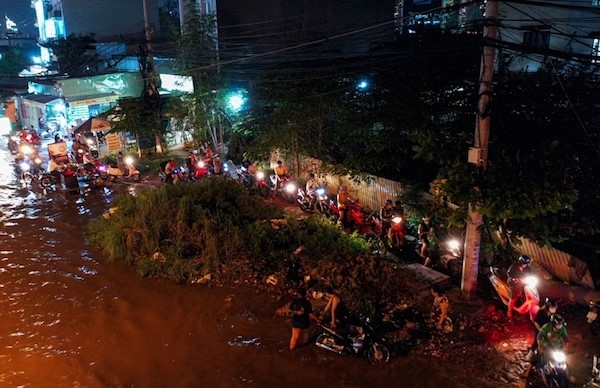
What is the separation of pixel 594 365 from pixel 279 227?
318 inches

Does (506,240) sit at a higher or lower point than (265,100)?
lower

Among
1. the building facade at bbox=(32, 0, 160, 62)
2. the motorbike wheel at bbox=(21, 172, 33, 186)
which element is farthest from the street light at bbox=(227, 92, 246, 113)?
the building facade at bbox=(32, 0, 160, 62)

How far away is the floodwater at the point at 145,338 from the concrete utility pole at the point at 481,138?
8.55 feet

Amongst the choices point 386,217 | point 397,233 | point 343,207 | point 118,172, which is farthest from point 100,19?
point 397,233

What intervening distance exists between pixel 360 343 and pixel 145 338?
14.2 feet

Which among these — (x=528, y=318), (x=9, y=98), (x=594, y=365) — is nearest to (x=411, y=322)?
(x=528, y=318)

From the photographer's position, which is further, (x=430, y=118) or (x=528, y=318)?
(x=430, y=118)

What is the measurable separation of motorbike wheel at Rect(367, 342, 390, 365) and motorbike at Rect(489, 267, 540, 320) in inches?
109

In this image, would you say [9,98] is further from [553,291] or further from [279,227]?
[553,291]

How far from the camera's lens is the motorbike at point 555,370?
285 inches

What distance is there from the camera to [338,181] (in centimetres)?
1812

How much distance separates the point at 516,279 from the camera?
9836mm

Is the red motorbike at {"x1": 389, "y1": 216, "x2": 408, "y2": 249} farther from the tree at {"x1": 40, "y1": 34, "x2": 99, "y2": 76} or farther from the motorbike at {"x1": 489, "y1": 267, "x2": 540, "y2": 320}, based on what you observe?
the tree at {"x1": 40, "y1": 34, "x2": 99, "y2": 76}

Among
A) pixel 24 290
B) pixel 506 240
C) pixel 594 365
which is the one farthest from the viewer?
pixel 24 290
